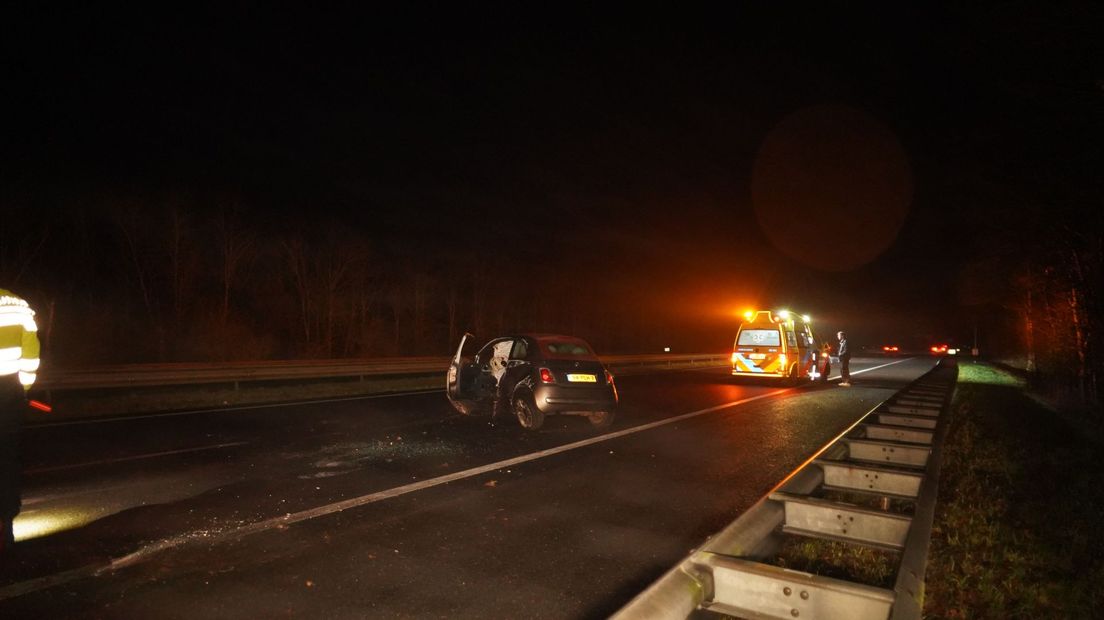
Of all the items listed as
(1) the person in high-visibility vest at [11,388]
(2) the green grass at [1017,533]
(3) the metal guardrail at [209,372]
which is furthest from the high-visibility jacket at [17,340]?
(3) the metal guardrail at [209,372]

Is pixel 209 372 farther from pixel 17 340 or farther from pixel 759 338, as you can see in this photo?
pixel 759 338

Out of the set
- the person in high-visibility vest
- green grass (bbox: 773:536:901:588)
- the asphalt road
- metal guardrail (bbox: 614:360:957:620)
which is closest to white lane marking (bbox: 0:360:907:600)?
the asphalt road

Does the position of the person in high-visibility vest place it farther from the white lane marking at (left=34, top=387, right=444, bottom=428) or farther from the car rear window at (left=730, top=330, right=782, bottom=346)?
the car rear window at (left=730, top=330, right=782, bottom=346)

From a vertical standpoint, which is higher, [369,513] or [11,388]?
[11,388]

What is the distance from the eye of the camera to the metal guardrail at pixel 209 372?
1368 centimetres

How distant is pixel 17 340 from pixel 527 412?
683 cm

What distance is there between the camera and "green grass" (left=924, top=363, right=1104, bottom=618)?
372 centimetres

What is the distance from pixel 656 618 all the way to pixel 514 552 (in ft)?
9.59

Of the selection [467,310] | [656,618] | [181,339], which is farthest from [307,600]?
[467,310]

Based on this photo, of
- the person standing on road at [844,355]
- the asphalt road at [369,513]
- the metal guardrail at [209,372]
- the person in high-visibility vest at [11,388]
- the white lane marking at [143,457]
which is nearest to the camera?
the asphalt road at [369,513]

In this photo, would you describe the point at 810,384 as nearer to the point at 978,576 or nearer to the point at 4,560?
the point at 978,576

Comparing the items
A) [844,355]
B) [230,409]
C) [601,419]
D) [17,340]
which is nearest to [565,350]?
[601,419]

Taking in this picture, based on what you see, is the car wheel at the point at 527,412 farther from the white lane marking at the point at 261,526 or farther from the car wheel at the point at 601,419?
the car wheel at the point at 601,419

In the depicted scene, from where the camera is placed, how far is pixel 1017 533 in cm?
496
